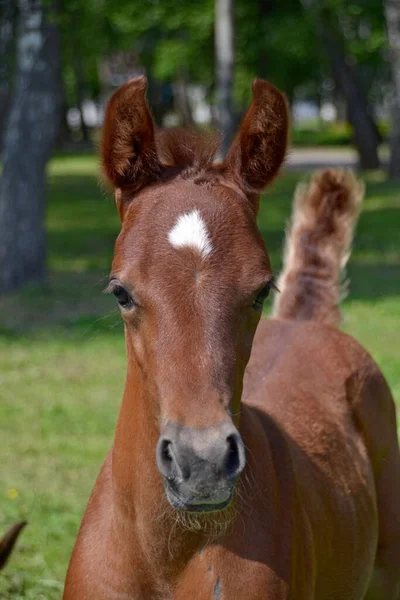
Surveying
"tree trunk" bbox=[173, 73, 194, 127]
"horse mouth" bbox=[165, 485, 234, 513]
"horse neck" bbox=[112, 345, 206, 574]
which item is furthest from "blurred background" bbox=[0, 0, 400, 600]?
"tree trunk" bbox=[173, 73, 194, 127]

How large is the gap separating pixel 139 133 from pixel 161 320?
653mm

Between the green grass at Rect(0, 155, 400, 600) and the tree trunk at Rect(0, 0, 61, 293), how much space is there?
Answer: 39 centimetres

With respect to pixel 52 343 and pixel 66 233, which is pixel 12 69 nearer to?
pixel 66 233

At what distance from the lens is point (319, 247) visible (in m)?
5.08

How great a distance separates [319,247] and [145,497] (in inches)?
90.0

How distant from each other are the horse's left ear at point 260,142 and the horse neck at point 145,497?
685mm

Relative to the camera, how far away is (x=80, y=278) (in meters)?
13.6

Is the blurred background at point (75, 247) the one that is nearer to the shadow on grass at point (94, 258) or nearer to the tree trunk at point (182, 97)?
the shadow on grass at point (94, 258)

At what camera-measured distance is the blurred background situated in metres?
6.27

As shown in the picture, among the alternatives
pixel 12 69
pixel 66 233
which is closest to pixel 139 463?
pixel 12 69

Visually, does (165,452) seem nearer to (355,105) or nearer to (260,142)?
(260,142)

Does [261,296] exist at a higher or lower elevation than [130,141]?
lower

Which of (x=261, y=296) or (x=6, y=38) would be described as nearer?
(x=261, y=296)

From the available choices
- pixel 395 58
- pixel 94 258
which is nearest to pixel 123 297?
pixel 94 258
